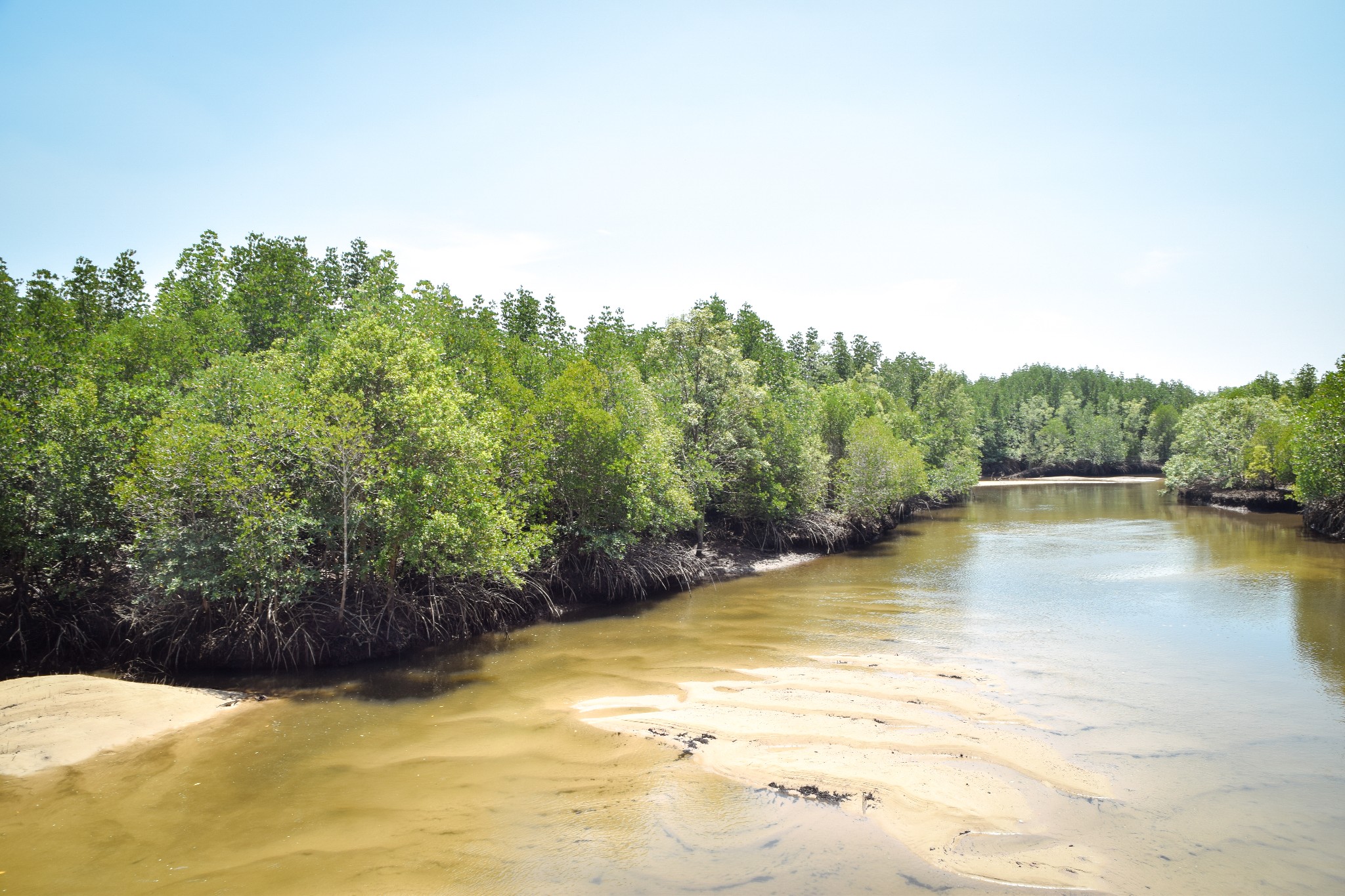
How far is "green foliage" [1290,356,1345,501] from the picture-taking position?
32812mm

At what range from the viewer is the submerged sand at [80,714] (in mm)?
11750

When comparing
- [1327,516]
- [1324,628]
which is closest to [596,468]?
[1324,628]

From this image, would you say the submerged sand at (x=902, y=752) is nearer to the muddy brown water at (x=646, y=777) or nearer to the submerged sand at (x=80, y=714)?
the muddy brown water at (x=646, y=777)

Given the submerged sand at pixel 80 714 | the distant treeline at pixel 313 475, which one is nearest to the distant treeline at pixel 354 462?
the distant treeline at pixel 313 475

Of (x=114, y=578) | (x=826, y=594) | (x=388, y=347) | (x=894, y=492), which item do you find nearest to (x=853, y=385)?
(x=894, y=492)

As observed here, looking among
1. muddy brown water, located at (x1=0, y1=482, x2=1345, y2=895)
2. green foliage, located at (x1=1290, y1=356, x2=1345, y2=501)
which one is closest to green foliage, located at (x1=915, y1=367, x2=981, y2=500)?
green foliage, located at (x1=1290, y1=356, x2=1345, y2=501)

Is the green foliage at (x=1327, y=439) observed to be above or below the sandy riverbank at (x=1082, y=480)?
above

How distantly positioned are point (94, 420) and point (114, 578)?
154 inches

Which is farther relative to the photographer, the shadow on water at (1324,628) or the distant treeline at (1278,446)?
the distant treeline at (1278,446)

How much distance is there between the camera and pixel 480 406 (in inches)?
853

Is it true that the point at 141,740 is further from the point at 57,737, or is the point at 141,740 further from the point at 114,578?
the point at 114,578

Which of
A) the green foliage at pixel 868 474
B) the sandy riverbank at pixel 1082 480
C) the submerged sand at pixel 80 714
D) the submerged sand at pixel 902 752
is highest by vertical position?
the green foliage at pixel 868 474

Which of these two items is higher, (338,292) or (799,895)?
(338,292)

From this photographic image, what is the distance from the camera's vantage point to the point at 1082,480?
318ft
